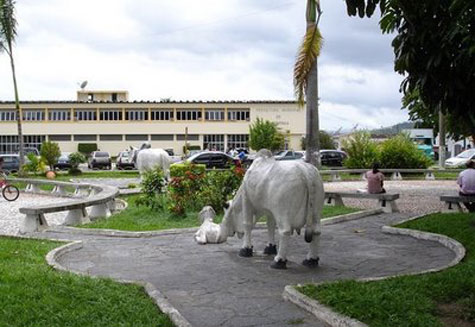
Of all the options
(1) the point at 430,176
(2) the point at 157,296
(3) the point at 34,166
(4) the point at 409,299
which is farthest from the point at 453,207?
(3) the point at 34,166

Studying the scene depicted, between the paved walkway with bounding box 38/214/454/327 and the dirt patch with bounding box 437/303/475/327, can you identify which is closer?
the dirt patch with bounding box 437/303/475/327

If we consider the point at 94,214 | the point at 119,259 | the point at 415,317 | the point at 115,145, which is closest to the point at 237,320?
the point at 415,317

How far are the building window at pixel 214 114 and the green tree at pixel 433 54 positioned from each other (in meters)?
58.6

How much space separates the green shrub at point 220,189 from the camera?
13.6 m

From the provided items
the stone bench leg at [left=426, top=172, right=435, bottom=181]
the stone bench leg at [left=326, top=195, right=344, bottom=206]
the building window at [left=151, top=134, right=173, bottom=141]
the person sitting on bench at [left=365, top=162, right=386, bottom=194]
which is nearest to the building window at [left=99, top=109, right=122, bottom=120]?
the building window at [left=151, top=134, right=173, bottom=141]

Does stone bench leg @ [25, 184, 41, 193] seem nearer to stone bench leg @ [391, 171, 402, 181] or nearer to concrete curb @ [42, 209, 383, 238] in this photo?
concrete curb @ [42, 209, 383, 238]

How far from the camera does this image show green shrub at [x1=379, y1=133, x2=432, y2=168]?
28953 millimetres

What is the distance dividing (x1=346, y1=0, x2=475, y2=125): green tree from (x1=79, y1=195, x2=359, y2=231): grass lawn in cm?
684

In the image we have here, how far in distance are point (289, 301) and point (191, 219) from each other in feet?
23.2

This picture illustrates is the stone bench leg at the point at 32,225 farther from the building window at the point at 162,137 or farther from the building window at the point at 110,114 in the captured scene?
the building window at the point at 110,114

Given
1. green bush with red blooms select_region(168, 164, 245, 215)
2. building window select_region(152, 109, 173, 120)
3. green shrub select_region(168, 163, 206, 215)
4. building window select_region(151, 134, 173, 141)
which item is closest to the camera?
green shrub select_region(168, 163, 206, 215)

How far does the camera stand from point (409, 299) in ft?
18.1

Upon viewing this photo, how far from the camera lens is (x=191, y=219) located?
12867 mm

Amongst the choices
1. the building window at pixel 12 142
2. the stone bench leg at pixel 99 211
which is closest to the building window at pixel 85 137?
the building window at pixel 12 142
